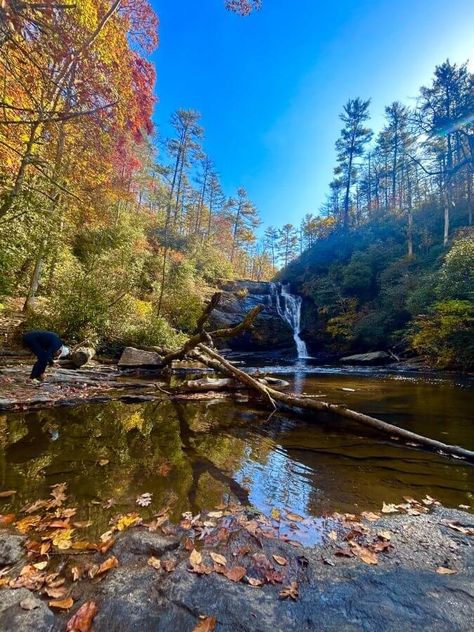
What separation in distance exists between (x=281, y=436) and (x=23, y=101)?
10.1 m

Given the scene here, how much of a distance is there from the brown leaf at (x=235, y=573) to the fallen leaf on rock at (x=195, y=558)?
20cm

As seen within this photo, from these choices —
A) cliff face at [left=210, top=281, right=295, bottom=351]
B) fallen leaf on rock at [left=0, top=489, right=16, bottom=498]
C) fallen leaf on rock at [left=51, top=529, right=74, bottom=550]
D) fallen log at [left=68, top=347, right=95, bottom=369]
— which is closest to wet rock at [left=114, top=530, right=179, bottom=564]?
fallen leaf on rock at [left=51, top=529, right=74, bottom=550]

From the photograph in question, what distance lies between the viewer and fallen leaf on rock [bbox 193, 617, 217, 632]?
153cm

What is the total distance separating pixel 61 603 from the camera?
163 centimetres

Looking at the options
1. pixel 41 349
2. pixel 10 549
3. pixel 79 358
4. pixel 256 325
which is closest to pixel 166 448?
pixel 10 549

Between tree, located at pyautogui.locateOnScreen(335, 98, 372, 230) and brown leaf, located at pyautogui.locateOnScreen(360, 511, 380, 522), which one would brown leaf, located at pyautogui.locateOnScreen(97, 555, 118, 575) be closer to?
brown leaf, located at pyautogui.locateOnScreen(360, 511, 380, 522)

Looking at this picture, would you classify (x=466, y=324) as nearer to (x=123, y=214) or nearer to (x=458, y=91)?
(x=123, y=214)

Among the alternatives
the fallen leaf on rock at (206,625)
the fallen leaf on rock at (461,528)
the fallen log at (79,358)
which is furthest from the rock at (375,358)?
the fallen leaf on rock at (206,625)

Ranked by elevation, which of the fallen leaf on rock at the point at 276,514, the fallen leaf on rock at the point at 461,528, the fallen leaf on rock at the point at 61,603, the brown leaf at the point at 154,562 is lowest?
the fallen leaf on rock at the point at 276,514

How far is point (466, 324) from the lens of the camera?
14336 mm

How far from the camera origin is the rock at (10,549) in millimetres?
1963

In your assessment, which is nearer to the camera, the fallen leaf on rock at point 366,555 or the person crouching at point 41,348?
the fallen leaf on rock at point 366,555

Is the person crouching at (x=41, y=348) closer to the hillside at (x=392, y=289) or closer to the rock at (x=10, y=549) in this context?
the rock at (x=10, y=549)

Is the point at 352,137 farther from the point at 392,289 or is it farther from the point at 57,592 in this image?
the point at 57,592
